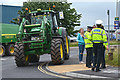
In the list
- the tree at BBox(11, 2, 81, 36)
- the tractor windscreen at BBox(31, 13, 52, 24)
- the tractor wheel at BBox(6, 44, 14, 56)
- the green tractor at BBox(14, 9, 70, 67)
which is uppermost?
the tree at BBox(11, 2, 81, 36)

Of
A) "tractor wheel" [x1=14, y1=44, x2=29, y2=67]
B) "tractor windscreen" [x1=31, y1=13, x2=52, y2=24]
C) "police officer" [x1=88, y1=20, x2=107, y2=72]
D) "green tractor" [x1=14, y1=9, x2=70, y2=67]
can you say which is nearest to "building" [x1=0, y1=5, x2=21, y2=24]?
"tractor windscreen" [x1=31, y1=13, x2=52, y2=24]

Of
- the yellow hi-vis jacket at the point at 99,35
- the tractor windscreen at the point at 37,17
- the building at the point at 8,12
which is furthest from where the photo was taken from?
the building at the point at 8,12

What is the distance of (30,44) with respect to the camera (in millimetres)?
15906

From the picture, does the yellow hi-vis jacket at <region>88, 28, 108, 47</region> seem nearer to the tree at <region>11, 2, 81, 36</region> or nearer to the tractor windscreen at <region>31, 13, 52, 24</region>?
the tractor windscreen at <region>31, 13, 52, 24</region>

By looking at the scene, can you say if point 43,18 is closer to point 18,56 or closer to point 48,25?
point 48,25

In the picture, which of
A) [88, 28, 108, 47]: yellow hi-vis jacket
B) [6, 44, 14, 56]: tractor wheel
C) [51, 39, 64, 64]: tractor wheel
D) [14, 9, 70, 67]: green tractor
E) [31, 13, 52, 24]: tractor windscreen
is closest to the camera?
[88, 28, 108, 47]: yellow hi-vis jacket

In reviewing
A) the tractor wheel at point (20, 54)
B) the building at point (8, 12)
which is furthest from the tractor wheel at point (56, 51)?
the building at point (8, 12)

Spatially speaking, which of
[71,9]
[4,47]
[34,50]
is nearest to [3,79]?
[34,50]

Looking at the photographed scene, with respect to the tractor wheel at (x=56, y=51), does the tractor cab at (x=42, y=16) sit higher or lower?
higher

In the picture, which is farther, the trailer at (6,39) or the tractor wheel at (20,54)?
the trailer at (6,39)

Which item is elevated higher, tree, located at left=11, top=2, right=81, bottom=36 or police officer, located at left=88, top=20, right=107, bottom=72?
tree, located at left=11, top=2, right=81, bottom=36

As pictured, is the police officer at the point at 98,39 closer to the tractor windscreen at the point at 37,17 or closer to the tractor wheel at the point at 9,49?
the tractor windscreen at the point at 37,17

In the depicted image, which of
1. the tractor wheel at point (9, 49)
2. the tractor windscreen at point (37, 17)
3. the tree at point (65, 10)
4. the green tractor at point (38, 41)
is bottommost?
the tractor wheel at point (9, 49)

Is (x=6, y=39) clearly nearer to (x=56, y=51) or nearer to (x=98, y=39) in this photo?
(x=56, y=51)
